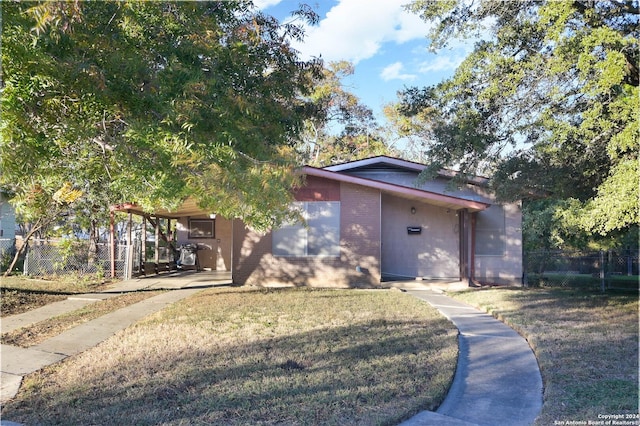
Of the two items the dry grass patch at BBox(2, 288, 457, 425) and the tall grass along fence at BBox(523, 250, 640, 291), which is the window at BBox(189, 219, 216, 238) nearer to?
the dry grass patch at BBox(2, 288, 457, 425)

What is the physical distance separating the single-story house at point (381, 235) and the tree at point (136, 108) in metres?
6.33

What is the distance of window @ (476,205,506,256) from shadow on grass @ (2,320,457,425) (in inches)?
385

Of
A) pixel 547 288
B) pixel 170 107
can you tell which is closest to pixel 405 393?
pixel 170 107

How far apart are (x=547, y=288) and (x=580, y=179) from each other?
5.60 meters

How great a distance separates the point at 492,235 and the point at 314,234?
19.9ft

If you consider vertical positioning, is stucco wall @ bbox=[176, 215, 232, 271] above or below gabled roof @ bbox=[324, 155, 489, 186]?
below

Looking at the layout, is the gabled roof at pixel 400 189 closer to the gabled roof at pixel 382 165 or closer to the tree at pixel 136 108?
the gabled roof at pixel 382 165

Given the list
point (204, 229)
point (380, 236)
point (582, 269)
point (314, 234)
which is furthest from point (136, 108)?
point (582, 269)

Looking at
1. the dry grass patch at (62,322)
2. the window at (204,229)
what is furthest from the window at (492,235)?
the window at (204,229)

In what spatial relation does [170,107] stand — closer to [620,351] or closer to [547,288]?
[620,351]

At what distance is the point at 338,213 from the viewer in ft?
48.7

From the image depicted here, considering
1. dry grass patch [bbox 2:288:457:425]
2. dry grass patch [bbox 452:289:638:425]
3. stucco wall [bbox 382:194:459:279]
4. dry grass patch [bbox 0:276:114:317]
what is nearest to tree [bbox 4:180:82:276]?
dry grass patch [bbox 0:276:114:317]

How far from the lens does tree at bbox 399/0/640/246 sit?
7559 mm

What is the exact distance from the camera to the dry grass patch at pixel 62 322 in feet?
24.1
